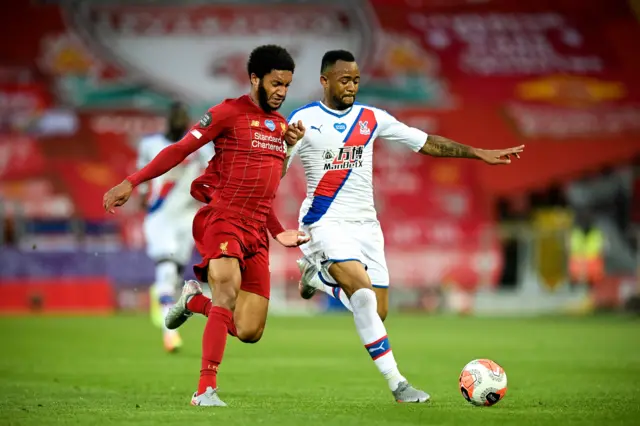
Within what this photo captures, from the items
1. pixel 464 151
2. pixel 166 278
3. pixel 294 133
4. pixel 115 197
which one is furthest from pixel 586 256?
pixel 115 197

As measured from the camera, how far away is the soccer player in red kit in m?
7.90

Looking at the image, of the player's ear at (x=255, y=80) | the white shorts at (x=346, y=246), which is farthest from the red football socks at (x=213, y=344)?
the player's ear at (x=255, y=80)

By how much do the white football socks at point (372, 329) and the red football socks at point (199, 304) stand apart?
44.8 inches

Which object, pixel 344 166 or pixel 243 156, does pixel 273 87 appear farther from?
pixel 344 166

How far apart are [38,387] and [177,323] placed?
1336 millimetres

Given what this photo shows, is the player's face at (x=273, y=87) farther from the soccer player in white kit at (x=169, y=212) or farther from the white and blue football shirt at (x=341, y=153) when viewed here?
the soccer player in white kit at (x=169, y=212)

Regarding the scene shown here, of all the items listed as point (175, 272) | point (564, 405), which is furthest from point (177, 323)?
point (175, 272)

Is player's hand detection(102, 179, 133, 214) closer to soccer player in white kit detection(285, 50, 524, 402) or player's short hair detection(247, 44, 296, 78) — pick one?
player's short hair detection(247, 44, 296, 78)

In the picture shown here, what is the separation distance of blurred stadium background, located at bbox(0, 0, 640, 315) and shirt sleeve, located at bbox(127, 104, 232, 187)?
18.3m

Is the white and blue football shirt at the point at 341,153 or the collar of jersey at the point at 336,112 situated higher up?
the collar of jersey at the point at 336,112

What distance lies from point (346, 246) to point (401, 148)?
19.8 meters

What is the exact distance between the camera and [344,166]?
8.86 metres

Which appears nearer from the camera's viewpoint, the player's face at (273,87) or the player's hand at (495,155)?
the player's face at (273,87)

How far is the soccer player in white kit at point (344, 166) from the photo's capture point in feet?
28.5
